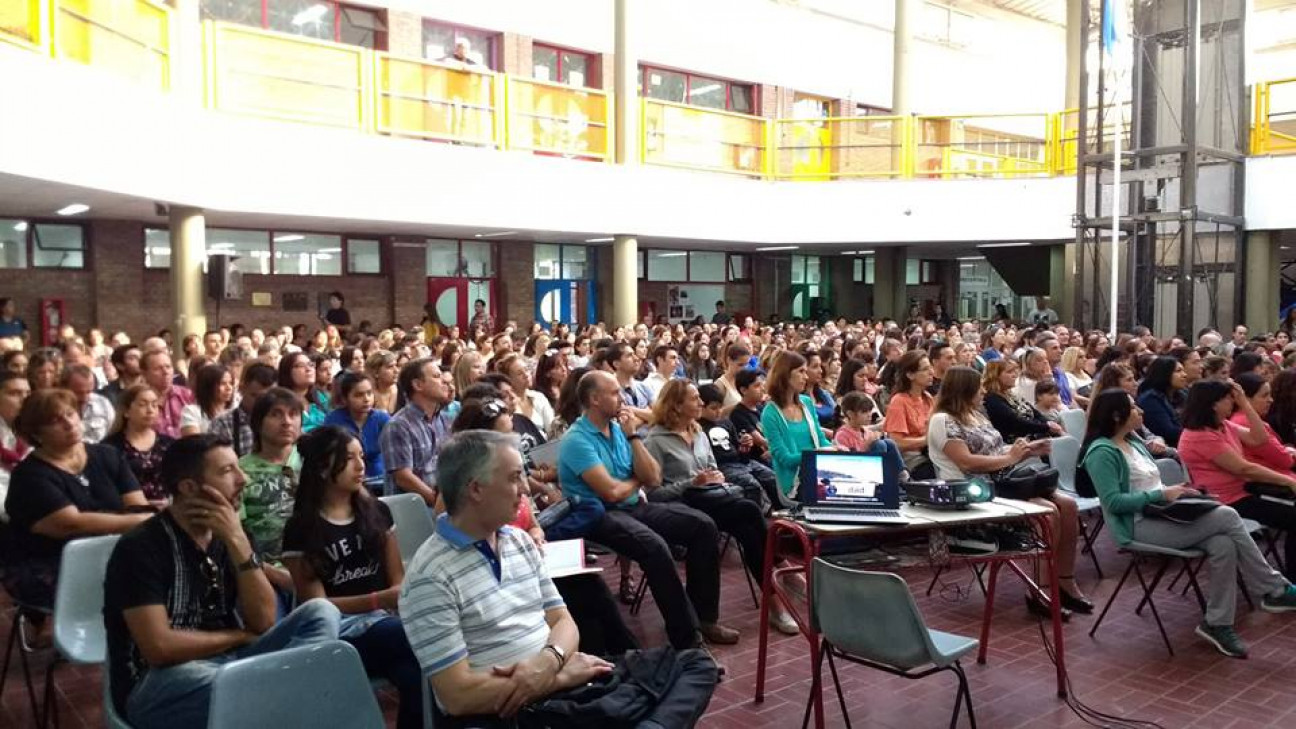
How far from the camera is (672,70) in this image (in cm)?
2183

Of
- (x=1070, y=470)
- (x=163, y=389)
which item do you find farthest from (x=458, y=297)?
(x=1070, y=470)

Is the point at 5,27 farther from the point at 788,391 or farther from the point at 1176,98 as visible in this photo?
the point at 1176,98

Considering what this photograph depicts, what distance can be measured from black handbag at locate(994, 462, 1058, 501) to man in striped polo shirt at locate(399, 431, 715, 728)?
11.1 feet

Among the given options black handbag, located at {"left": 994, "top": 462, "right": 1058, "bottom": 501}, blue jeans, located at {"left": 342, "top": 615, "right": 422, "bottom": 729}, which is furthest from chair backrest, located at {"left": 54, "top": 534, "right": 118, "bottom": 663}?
black handbag, located at {"left": 994, "top": 462, "right": 1058, "bottom": 501}

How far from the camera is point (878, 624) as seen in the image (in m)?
3.68

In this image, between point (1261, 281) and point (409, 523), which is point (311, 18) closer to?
point (409, 523)

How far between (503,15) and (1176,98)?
11.6 m

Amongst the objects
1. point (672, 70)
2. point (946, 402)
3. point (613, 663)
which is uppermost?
point (672, 70)

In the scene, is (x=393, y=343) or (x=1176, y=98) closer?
(x=393, y=343)

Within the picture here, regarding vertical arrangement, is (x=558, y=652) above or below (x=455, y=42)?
below

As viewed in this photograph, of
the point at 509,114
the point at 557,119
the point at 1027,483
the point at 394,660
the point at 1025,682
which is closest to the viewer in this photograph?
the point at 394,660

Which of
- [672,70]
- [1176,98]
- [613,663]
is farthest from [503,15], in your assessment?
[613,663]

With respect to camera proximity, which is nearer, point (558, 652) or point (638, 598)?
point (558, 652)

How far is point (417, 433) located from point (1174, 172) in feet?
43.9
